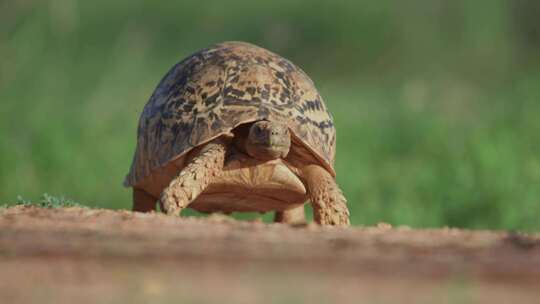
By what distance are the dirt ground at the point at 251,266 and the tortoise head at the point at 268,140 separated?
1.73 m

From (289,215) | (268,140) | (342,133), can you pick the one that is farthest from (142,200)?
(342,133)

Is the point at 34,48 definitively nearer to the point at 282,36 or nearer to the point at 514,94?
the point at 514,94

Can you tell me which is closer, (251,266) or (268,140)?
(251,266)

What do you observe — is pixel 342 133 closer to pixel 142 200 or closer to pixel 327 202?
pixel 142 200

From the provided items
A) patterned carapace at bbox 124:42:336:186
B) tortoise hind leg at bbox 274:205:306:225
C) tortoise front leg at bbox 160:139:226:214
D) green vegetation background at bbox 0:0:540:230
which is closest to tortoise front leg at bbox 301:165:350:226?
patterned carapace at bbox 124:42:336:186

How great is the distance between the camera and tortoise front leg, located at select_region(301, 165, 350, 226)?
6.29 metres

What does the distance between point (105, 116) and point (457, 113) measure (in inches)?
200

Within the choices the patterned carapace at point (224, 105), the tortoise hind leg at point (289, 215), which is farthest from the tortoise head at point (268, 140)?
the tortoise hind leg at point (289, 215)

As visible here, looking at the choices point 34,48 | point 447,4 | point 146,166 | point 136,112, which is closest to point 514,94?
point 136,112

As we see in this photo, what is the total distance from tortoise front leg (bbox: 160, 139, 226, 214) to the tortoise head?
0.22 metres

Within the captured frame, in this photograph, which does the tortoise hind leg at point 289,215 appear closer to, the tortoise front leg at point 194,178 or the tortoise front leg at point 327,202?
the tortoise front leg at point 327,202

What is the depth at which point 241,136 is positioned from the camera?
6715 mm

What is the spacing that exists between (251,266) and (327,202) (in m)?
2.70

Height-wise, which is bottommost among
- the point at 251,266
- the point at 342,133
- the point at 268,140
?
the point at 251,266
